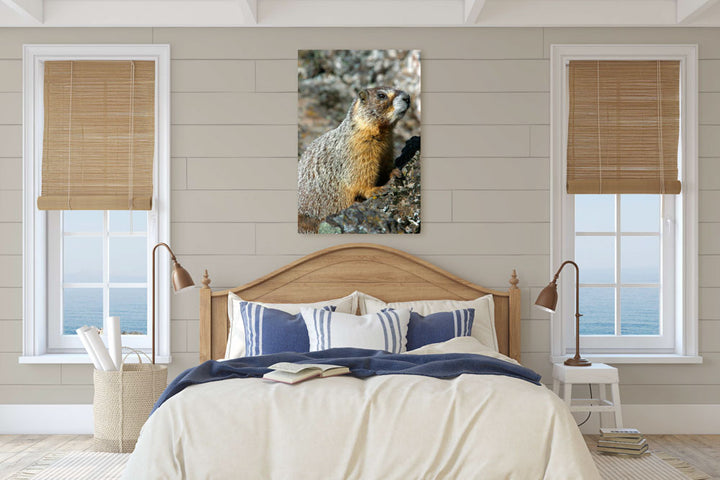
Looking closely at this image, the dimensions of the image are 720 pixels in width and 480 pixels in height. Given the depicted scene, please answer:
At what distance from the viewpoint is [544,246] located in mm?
4305

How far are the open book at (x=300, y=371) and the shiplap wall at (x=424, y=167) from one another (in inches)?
57.9

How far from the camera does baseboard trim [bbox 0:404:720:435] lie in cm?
427

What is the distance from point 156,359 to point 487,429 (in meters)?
2.42

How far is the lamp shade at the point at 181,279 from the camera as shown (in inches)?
153

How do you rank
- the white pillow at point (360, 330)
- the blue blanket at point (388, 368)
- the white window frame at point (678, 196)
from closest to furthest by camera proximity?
1. the blue blanket at point (388, 368)
2. the white pillow at point (360, 330)
3. the white window frame at point (678, 196)

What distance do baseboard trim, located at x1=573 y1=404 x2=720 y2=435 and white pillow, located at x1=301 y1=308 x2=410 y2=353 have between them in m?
1.51

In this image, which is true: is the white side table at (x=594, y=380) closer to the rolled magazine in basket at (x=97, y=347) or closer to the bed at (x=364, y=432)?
the bed at (x=364, y=432)

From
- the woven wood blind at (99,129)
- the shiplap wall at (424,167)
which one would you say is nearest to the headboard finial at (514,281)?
the shiplap wall at (424,167)

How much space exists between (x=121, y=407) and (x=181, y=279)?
0.78m

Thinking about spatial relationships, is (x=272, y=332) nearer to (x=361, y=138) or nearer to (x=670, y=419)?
(x=361, y=138)

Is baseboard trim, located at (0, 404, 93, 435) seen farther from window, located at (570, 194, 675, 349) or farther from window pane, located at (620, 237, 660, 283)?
window pane, located at (620, 237, 660, 283)

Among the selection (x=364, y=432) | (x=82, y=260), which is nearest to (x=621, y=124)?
(x=364, y=432)

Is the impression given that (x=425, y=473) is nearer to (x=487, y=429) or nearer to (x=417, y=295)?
(x=487, y=429)

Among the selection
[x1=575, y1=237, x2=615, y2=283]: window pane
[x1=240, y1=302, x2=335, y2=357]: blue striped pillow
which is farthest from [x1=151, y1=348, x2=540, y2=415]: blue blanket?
[x1=575, y1=237, x2=615, y2=283]: window pane
